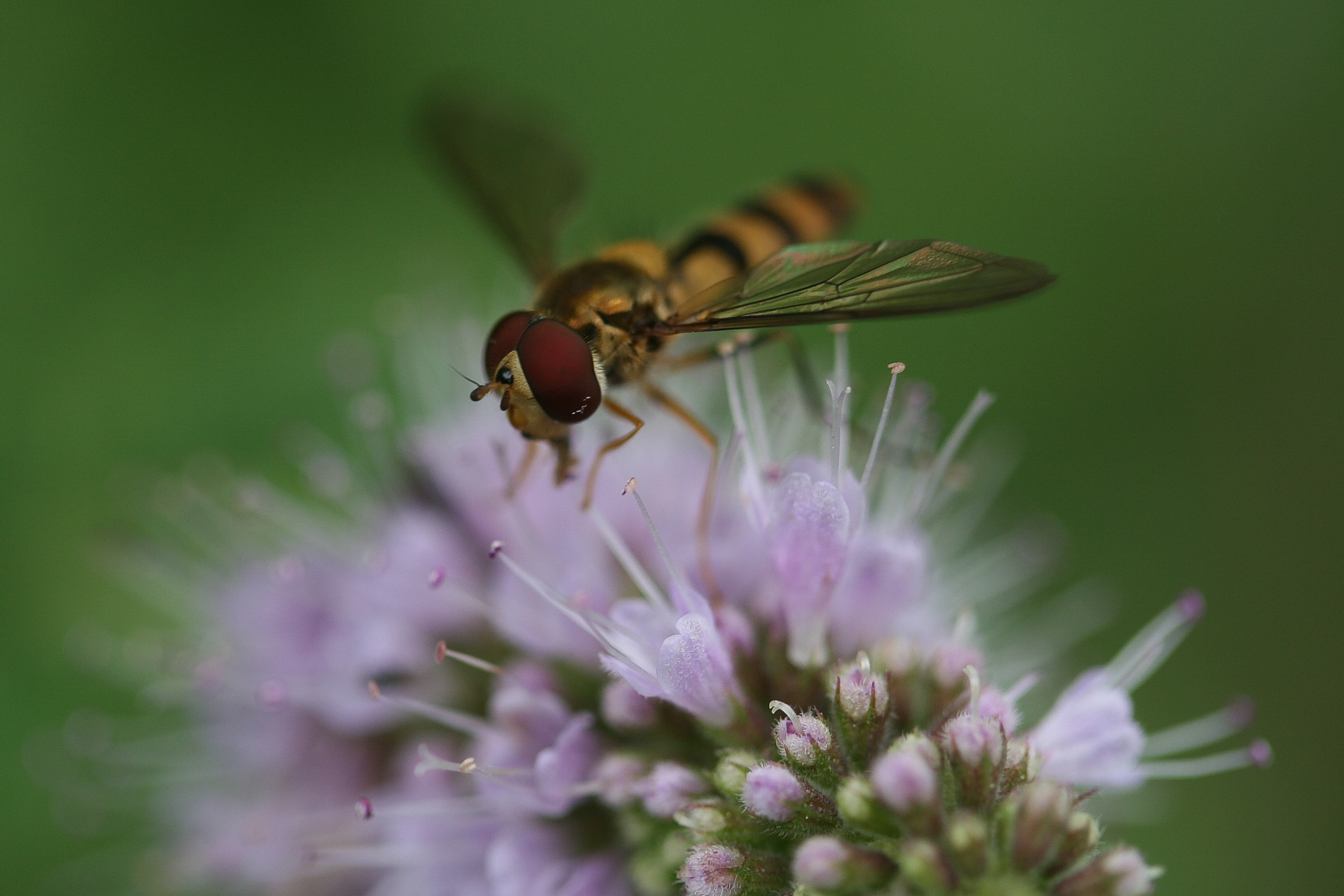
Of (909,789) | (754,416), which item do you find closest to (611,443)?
(754,416)

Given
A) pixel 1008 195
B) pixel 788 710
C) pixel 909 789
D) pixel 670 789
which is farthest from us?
pixel 1008 195

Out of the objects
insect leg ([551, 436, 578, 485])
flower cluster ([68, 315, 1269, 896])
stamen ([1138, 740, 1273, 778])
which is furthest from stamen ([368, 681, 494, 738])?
stamen ([1138, 740, 1273, 778])

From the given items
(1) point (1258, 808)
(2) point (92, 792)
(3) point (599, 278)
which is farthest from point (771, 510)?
(1) point (1258, 808)

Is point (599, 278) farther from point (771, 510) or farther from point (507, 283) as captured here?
point (507, 283)

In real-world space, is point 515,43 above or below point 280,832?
above

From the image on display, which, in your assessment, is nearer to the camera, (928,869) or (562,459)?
(928,869)

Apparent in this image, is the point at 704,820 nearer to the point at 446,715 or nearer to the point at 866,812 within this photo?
the point at 866,812
